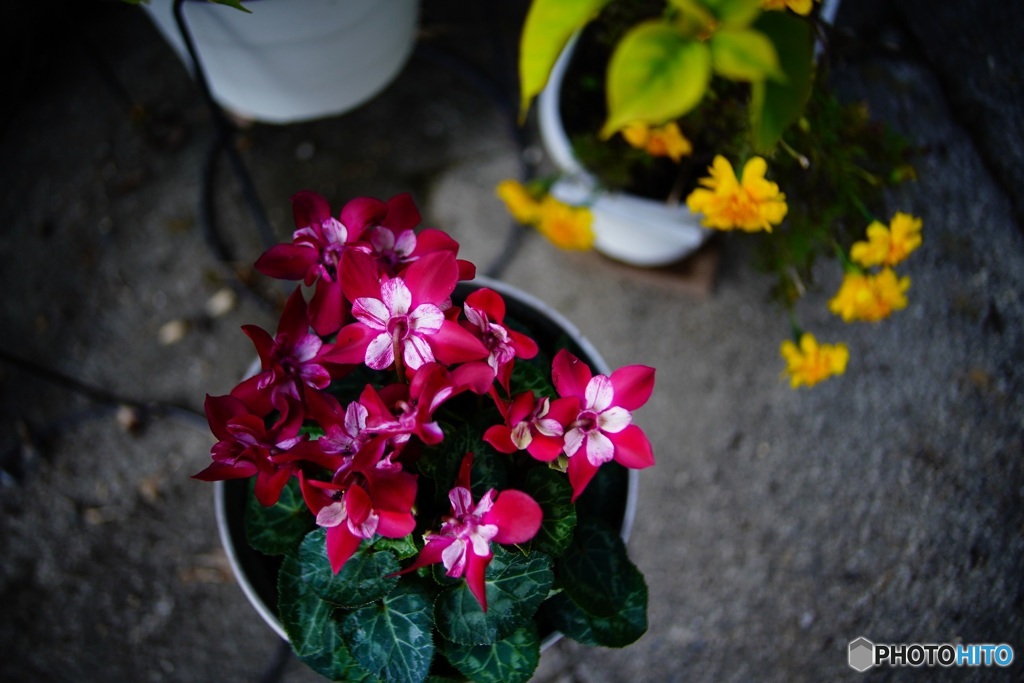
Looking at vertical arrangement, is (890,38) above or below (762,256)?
above

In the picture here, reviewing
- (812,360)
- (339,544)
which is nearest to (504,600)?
(339,544)

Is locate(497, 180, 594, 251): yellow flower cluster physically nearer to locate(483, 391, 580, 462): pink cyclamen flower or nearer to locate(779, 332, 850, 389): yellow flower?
locate(779, 332, 850, 389): yellow flower

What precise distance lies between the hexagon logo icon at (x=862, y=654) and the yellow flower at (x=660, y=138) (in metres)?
0.84

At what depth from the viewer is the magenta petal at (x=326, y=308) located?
61 centimetres

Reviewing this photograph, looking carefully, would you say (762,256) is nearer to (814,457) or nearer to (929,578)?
(814,457)

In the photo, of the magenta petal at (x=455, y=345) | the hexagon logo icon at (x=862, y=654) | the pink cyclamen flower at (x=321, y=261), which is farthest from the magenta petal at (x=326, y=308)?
the hexagon logo icon at (x=862, y=654)

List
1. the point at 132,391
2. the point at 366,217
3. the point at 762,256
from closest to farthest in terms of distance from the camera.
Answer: the point at 366,217 < the point at 762,256 < the point at 132,391

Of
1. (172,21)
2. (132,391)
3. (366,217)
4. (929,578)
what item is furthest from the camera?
(132,391)

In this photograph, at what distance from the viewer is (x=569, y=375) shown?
1.94 ft

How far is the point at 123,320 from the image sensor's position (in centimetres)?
136

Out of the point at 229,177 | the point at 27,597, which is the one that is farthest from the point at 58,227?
the point at 27,597

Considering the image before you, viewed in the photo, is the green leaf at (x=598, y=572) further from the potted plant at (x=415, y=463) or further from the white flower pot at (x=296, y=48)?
the white flower pot at (x=296, y=48)

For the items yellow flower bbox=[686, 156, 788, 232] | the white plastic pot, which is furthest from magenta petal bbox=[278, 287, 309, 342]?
the white plastic pot

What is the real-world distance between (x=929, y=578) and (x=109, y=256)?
1.55 m
